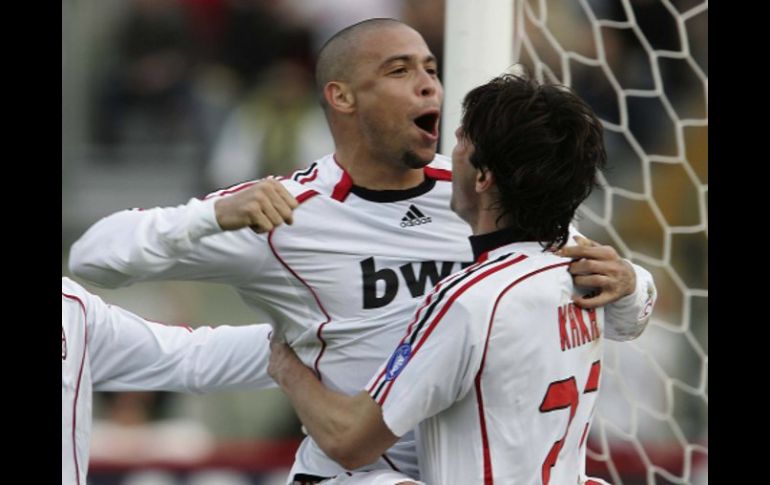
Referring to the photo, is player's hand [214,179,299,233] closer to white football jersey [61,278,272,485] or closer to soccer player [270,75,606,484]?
soccer player [270,75,606,484]

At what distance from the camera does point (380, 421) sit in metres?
2.74

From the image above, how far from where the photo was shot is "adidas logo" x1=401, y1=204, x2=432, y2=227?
317 cm

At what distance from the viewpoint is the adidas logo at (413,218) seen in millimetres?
3168

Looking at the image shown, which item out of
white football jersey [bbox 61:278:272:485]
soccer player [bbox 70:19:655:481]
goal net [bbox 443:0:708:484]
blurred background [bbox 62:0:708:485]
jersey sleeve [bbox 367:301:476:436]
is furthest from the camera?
blurred background [bbox 62:0:708:485]

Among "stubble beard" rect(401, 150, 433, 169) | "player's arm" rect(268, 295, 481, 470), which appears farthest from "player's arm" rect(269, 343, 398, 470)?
"stubble beard" rect(401, 150, 433, 169)

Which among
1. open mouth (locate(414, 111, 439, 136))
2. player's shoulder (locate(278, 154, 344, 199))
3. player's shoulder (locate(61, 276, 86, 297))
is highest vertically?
open mouth (locate(414, 111, 439, 136))

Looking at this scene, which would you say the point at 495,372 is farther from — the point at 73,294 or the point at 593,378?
the point at 73,294

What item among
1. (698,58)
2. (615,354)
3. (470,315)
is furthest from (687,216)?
(470,315)

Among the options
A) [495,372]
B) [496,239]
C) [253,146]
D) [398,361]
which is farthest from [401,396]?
[253,146]

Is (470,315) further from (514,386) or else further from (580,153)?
(580,153)

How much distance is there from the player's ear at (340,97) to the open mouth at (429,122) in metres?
0.17

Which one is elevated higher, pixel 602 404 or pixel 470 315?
pixel 470 315

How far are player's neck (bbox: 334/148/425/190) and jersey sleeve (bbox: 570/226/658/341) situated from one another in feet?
Result: 1.37

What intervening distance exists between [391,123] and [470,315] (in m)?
0.67
